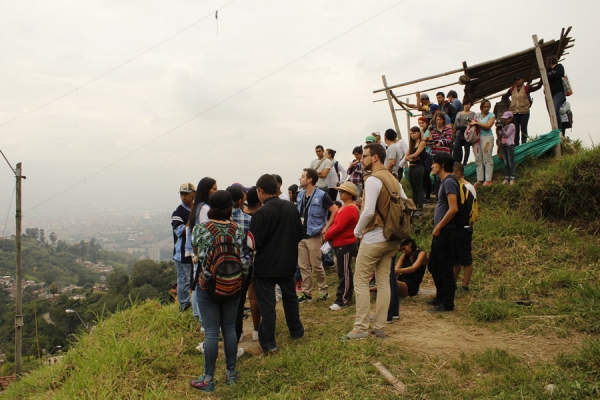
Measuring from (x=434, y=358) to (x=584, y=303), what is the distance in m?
2.16

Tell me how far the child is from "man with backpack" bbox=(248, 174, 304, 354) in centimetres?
594

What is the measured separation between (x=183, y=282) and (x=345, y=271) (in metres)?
2.28

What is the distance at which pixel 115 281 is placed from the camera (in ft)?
76.1

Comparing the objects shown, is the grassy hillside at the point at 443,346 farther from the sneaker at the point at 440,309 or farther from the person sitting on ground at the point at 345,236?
the person sitting on ground at the point at 345,236

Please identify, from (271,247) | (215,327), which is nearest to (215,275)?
(215,327)

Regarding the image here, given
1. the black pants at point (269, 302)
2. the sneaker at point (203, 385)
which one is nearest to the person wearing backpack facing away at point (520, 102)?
the black pants at point (269, 302)

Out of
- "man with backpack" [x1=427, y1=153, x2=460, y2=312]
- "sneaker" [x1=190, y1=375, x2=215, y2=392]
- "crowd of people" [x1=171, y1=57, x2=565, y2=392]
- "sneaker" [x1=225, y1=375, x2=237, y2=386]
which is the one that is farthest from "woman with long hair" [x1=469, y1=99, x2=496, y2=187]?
"sneaker" [x1=190, y1=375, x2=215, y2=392]

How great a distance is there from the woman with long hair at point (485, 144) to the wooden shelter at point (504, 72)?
1.70m

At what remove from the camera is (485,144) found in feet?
28.8

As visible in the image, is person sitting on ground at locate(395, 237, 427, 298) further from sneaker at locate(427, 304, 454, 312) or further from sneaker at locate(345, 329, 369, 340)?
sneaker at locate(345, 329, 369, 340)

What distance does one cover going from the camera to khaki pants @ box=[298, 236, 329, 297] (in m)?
6.49

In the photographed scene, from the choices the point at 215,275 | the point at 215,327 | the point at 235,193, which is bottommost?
the point at 215,327

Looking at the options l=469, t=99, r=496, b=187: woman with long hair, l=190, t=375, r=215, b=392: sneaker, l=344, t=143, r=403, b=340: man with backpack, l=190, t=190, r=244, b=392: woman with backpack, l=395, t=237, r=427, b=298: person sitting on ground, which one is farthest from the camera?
l=469, t=99, r=496, b=187: woman with long hair

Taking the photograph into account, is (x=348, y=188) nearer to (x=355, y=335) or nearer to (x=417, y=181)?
(x=355, y=335)
